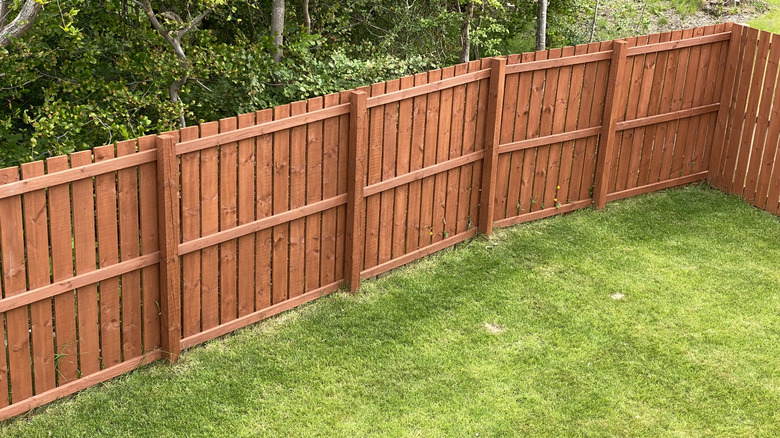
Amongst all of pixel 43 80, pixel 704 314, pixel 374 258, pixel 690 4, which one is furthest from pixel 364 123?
pixel 690 4

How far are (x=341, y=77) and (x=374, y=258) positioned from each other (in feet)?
7.56

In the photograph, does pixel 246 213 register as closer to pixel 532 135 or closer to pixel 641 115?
pixel 532 135

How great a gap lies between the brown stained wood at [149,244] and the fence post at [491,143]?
3167 millimetres

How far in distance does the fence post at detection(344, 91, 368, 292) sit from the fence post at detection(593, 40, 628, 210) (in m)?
2.75

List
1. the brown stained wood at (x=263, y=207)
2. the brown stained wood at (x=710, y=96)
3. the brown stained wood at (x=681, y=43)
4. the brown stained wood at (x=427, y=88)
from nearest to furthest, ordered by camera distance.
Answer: the brown stained wood at (x=263, y=207) < the brown stained wood at (x=427, y=88) < the brown stained wood at (x=681, y=43) < the brown stained wood at (x=710, y=96)

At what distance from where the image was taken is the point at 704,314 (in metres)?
7.06

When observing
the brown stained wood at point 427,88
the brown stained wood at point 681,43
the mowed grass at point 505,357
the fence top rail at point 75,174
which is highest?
the brown stained wood at point 681,43

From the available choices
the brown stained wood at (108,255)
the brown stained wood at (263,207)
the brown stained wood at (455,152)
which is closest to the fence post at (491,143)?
the brown stained wood at (455,152)

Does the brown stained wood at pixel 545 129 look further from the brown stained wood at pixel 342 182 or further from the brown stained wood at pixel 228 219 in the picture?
the brown stained wood at pixel 228 219

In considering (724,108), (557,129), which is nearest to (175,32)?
(557,129)

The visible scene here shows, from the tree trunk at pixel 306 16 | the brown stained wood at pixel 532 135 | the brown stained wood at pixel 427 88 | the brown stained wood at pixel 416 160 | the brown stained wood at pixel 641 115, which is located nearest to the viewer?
the brown stained wood at pixel 427 88

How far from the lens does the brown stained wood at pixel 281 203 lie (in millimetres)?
6273

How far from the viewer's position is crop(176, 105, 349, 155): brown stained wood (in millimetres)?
5762

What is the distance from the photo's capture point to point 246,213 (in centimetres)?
627
